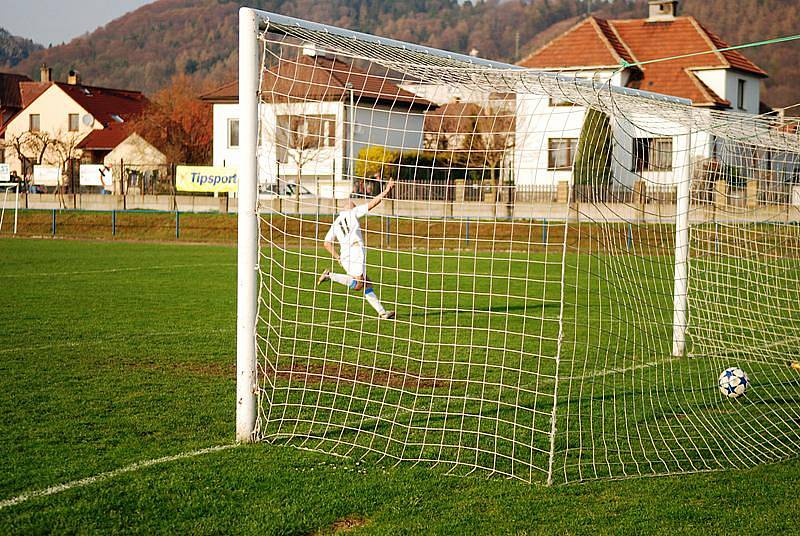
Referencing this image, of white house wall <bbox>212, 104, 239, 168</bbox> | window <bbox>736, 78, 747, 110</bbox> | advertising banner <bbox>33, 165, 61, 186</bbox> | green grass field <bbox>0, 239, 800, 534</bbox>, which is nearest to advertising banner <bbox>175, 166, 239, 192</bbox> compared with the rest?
white house wall <bbox>212, 104, 239, 168</bbox>

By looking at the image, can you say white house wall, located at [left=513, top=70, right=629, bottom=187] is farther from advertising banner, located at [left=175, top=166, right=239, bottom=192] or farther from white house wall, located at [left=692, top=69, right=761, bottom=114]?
white house wall, located at [left=692, top=69, right=761, bottom=114]

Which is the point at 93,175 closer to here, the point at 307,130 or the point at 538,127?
the point at 307,130

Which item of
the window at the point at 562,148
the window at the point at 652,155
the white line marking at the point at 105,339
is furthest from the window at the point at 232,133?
the window at the point at 562,148

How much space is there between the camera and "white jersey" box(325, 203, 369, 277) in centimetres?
1116

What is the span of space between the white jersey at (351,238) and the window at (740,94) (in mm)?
35161

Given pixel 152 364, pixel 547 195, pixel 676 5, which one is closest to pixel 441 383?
pixel 152 364

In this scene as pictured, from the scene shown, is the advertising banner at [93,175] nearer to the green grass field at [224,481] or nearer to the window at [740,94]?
the window at [740,94]

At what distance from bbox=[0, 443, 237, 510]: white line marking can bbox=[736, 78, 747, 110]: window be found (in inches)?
1602

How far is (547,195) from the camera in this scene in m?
28.1

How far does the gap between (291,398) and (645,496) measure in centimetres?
325

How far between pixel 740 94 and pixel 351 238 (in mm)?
35879

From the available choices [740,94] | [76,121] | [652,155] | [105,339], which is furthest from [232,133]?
[652,155]

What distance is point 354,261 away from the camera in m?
11.6

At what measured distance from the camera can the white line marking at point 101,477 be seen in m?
4.75
